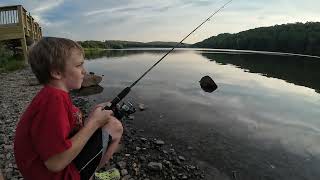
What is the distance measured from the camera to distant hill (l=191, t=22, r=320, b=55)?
105 metres

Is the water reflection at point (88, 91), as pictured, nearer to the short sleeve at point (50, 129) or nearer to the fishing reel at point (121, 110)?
the fishing reel at point (121, 110)

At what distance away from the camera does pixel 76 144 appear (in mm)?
3227

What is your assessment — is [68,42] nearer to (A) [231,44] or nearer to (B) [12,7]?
(B) [12,7]

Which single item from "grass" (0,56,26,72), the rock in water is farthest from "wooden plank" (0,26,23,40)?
the rock in water

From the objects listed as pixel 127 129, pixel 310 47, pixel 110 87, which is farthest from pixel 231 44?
pixel 127 129

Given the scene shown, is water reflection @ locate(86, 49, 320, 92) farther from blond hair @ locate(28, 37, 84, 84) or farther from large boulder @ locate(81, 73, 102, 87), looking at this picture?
blond hair @ locate(28, 37, 84, 84)

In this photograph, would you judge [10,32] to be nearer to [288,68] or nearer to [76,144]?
[76,144]

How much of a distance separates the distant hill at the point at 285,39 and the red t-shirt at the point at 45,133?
108587mm

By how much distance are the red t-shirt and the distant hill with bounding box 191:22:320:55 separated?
108587 millimetres

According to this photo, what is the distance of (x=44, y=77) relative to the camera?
331 centimetres

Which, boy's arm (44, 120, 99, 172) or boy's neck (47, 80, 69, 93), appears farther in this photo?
boy's neck (47, 80, 69, 93)

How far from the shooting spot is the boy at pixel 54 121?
3072mm

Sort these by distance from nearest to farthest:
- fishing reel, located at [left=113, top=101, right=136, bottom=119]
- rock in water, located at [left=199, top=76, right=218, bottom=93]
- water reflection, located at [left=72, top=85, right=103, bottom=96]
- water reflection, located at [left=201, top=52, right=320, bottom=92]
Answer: fishing reel, located at [left=113, top=101, right=136, bottom=119], water reflection, located at [left=72, top=85, right=103, bottom=96], rock in water, located at [left=199, top=76, right=218, bottom=93], water reflection, located at [left=201, top=52, right=320, bottom=92]

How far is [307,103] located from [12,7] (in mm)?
19459
